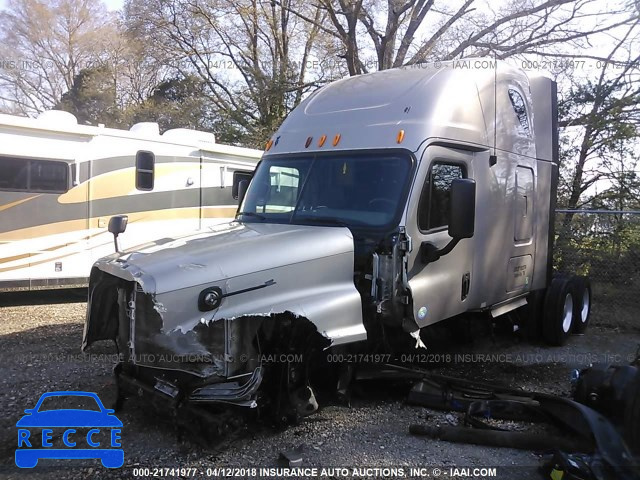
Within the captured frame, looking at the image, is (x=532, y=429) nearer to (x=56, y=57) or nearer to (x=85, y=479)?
(x=85, y=479)

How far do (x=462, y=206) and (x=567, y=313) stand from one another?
417 centimetres

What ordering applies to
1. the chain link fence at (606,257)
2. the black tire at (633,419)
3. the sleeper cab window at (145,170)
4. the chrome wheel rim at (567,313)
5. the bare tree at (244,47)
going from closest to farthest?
the black tire at (633,419) < the chrome wheel rim at (567,313) < the chain link fence at (606,257) < the sleeper cab window at (145,170) < the bare tree at (244,47)

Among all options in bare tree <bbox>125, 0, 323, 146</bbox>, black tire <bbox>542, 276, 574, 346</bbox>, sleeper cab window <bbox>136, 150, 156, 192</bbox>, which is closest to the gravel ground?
black tire <bbox>542, 276, 574, 346</bbox>

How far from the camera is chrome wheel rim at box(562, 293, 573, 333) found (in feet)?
24.9

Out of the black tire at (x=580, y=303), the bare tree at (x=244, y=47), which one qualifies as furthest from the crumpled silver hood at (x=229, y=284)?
the bare tree at (x=244, y=47)

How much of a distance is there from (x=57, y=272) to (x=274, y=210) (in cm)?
574

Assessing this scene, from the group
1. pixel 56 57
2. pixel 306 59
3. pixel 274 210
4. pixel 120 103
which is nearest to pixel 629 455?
pixel 274 210

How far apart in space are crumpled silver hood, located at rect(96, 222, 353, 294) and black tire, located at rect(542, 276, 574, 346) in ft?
13.3

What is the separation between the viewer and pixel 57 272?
945cm

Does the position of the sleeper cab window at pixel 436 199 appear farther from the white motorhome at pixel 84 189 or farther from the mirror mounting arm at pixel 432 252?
the white motorhome at pixel 84 189

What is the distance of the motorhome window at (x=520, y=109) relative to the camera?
6.60m

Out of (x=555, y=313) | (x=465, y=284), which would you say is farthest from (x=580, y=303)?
(x=465, y=284)

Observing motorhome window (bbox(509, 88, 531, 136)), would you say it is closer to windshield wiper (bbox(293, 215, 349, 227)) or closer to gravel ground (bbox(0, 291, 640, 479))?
gravel ground (bbox(0, 291, 640, 479))

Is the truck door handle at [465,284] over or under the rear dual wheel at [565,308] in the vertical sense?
over
